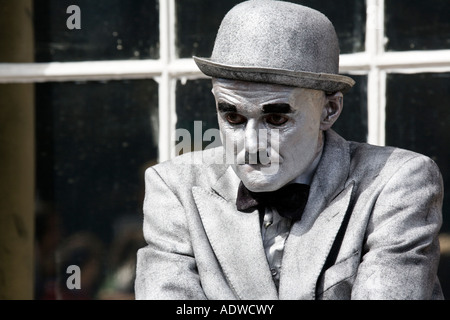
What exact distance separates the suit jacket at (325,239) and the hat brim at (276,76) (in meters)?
0.33

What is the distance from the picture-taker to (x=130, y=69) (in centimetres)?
579

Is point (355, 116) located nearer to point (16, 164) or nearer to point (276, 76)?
point (276, 76)

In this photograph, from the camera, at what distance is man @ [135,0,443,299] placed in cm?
415

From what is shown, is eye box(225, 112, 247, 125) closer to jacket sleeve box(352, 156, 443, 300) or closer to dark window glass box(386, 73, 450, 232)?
jacket sleeve box(352, 156, 443, 300)

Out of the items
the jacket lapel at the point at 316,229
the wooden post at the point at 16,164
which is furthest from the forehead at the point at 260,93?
the wooden post at the point at 16,164

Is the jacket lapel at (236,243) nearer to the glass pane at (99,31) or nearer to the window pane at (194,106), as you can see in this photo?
the window pane at (194,106)

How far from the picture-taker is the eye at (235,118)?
13.9 feet

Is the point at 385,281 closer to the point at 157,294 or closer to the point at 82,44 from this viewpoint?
the point at 157,294

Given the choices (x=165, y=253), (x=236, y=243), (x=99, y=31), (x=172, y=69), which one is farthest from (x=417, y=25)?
(x=165, y=253)

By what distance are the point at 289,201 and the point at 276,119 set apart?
31 centimetres

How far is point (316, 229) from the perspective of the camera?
428 centimetres

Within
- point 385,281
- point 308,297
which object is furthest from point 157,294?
point 385,281

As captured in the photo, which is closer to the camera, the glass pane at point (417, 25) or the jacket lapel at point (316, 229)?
the jacket lapel at point (316, 229)

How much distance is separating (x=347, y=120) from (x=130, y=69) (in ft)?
3.56
